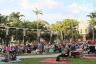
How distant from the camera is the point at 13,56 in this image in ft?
92.4

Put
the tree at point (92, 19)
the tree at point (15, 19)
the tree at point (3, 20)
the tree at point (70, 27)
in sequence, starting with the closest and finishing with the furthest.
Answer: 1. the tree at point (3, 20)
2. the tree at point (15, 19)
3. the tree at point (70, 27)
4. the tree at point (92, 19)

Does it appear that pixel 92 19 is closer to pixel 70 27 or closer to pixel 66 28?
pixel 70 27

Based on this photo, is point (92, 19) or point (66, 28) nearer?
point (92, 19)

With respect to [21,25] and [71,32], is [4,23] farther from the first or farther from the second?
[71,32]

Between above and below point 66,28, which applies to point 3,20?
above

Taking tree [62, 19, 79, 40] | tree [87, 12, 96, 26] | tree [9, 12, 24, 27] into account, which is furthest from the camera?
tree [87, 12, 96, 26]

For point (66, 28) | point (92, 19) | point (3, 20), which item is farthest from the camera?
point (66, 28)

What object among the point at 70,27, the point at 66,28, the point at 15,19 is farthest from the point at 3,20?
the point at 70,27

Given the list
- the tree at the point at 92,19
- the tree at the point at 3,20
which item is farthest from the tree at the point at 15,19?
the tree at the point at 92,19

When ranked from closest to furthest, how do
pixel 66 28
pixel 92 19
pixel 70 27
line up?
pixel 92 19 → pixel 66 28 → pixel 70 27

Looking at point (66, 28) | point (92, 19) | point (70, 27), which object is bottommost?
point (66, 28)

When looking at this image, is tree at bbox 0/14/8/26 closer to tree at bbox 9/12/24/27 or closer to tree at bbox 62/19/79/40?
tree at bbox 9/12/24/27

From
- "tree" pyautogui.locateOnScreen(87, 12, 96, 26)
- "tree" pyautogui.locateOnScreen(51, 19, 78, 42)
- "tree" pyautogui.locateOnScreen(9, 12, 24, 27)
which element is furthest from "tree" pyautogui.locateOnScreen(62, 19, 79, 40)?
"tree" pyautogui.locateOnScreen(9, 12, 24, 27)

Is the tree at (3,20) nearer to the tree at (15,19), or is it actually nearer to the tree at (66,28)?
the tree at (15,19)
